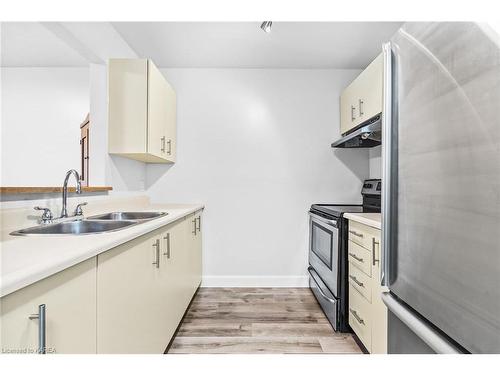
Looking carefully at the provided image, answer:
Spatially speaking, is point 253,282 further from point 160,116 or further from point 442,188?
point 442,188

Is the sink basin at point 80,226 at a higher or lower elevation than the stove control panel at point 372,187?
lower

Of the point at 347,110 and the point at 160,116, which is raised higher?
the point at 347,110

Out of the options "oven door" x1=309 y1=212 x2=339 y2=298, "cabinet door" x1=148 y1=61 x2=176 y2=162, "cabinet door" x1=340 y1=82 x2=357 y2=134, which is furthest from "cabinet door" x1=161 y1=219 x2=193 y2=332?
"cabinet door" x1=340 y1=82 x2=357 y2=134

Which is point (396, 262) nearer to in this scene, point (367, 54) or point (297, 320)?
point (297, 320)

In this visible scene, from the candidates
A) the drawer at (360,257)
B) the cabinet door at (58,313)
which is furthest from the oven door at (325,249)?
Answer: the cabinet door at (58,313)

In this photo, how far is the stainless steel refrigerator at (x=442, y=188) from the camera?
21.9 inches

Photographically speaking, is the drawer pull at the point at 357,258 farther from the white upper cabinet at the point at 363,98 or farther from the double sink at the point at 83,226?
the double sink at the point at 83,226

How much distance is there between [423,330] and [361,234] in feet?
4.09

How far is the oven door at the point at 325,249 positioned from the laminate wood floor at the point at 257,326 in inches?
12.1

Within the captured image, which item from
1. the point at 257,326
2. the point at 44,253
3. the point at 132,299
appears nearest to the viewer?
the point at 44,253

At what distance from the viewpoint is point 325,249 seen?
8.54 ft

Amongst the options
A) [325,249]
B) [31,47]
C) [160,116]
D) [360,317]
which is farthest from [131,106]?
[360,317]
